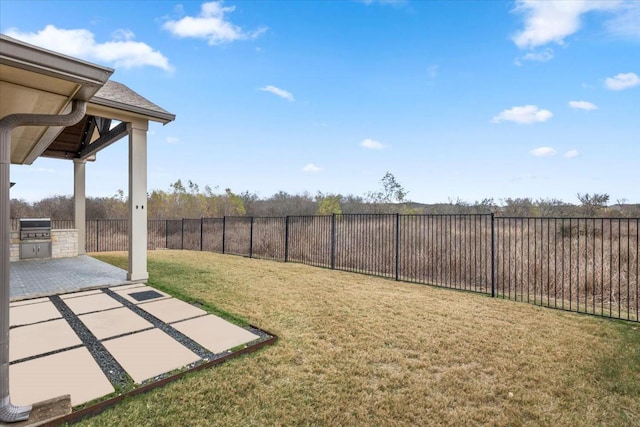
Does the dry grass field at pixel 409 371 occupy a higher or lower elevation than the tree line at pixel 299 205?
lower

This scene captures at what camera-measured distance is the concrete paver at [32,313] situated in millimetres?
3461

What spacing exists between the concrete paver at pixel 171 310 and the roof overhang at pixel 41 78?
8.09ft

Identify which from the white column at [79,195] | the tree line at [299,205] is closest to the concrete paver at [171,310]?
the white column at [79,195]

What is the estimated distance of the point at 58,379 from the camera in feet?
7.37

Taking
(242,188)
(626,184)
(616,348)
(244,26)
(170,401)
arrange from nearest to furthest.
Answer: (170,401)
(616,348)
(244,26)
(626,184)
(242,188)

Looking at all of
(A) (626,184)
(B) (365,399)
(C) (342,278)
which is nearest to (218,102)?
(C) (342,278)

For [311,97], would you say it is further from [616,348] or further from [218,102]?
[616,348]

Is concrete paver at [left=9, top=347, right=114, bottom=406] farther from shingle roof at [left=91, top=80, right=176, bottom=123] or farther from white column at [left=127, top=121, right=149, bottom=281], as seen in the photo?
shingle roof at [left=91, top=80, right=176, bottom=123]

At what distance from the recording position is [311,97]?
14.3 metres

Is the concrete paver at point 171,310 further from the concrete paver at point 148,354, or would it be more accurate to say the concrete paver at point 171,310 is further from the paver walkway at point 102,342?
the concrete paver at point 148,354

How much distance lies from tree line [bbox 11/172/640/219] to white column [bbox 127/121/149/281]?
44.3 ft

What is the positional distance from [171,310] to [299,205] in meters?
19.6

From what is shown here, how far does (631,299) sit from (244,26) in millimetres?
12064

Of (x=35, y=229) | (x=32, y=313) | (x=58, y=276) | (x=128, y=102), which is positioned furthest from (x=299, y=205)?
(x=32, y=313)
